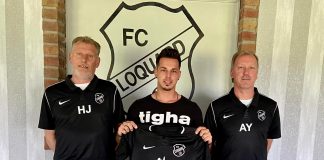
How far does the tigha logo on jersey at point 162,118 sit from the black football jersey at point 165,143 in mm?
61

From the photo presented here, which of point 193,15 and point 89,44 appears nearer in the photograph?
point 89,44

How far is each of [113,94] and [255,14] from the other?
51.2 inches

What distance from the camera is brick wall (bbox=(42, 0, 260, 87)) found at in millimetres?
2197

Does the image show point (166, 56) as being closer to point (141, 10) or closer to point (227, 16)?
point (141, 10)

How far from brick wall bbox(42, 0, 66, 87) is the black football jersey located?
3.11ft

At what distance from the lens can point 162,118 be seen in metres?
1.71

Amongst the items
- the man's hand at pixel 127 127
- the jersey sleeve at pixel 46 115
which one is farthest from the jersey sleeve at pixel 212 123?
the jersey sleeve at pixel 46 115

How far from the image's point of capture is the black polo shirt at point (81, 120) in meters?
1.74

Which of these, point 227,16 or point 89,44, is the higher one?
point 227,16

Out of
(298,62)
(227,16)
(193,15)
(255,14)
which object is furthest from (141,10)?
(298,62)

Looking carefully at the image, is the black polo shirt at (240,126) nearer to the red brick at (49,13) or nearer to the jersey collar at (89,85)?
the jersey collar at (89,85)

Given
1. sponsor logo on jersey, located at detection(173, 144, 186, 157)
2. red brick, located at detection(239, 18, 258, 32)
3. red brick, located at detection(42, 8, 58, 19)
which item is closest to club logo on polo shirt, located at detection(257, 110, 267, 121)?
sponsor logo on jersey, located at detection(173, 144, 186, 157)

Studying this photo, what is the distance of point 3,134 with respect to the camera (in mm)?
2314

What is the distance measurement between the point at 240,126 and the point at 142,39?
1096 mm
